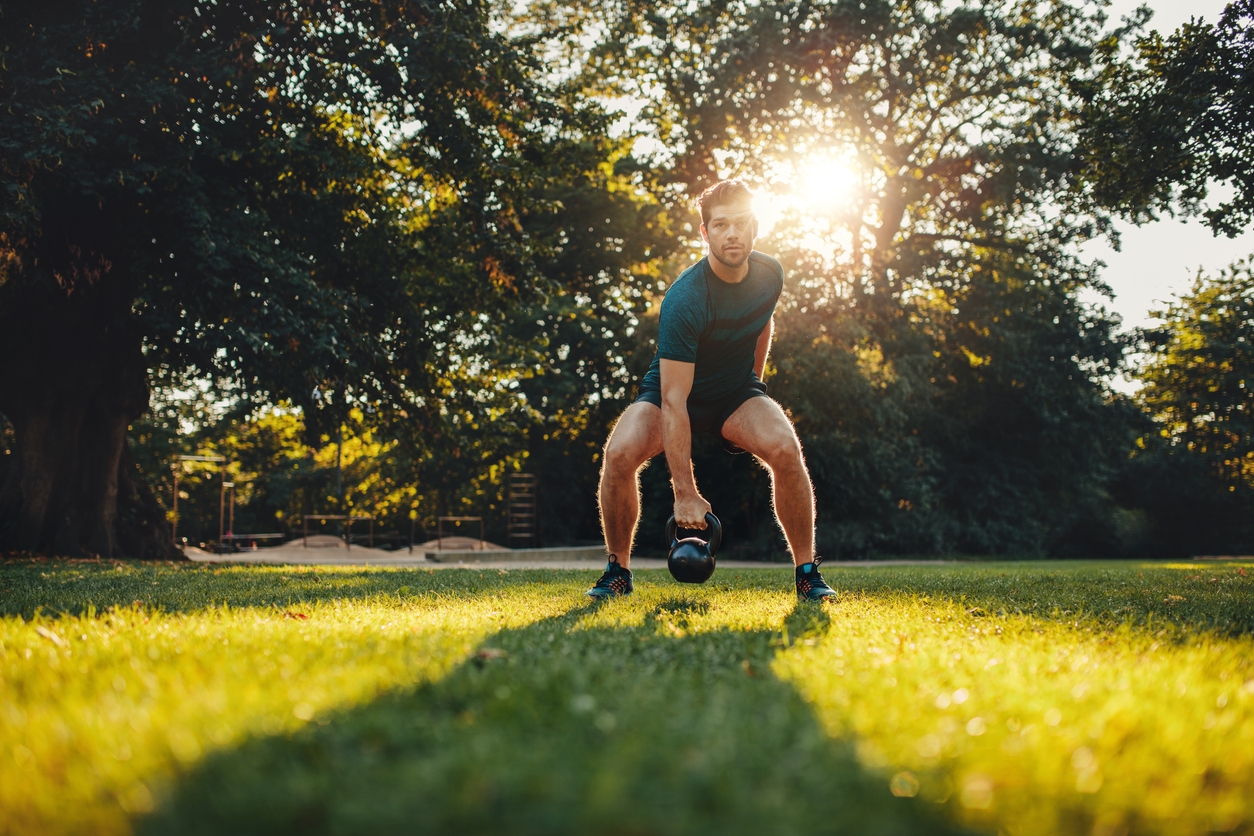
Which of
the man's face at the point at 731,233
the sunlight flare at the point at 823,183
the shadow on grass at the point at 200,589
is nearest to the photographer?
the shadow on grass at the point at 200,589

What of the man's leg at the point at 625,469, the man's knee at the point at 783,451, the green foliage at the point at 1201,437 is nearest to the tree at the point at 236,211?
the man's leg at the point at 625,469

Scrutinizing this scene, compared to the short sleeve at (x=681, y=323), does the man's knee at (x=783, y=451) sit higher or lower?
lower

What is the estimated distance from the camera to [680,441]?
444cm

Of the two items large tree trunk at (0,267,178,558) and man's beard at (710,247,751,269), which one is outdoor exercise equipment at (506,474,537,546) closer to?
large tree trunk at (0,267,178,558)

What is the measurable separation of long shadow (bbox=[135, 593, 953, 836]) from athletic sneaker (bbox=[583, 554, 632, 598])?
8.76ft

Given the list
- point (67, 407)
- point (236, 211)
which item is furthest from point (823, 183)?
point (67, 407)

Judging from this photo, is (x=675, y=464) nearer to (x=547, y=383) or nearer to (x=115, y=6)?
(x=115, y=6)

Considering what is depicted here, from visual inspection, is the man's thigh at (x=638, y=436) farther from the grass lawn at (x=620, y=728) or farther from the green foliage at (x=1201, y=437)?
the green foliage at (x=1201, y=437)

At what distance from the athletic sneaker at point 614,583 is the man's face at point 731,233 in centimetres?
193

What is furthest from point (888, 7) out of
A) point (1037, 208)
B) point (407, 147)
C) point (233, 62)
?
point (233, 62)

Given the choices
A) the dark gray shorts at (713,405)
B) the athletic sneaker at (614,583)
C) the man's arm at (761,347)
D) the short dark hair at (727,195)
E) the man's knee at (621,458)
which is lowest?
the athletic sneaker at (614,583)

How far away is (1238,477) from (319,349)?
30.1m

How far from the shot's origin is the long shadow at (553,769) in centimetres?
122

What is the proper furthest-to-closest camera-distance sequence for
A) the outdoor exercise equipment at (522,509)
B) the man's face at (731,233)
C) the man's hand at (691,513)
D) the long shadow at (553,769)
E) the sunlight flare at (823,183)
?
the outdoor exercise equipment at (522,509) < the sunlight flare at (823,183) < the man's face at (731,233) < the man's hand at (691,513) < the long shadow at (553,769)
